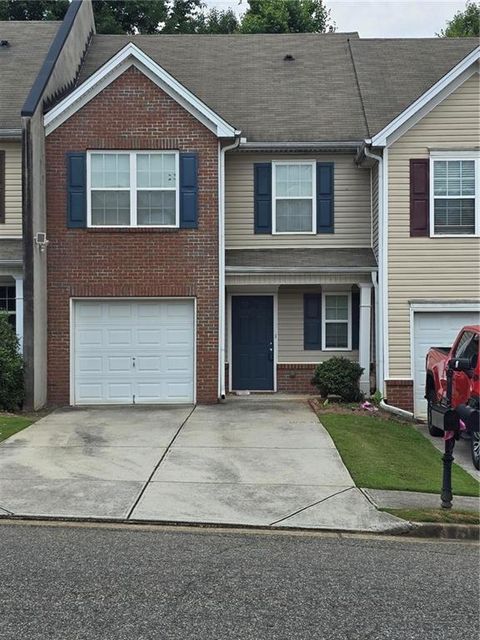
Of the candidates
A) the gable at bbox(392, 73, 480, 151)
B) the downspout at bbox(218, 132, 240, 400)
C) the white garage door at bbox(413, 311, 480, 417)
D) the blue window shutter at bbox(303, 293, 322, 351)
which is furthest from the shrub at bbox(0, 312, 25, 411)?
the gable at bbox(392, 73, 480, 151)

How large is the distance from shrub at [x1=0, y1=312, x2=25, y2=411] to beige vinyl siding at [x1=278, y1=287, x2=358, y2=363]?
5.82 metres

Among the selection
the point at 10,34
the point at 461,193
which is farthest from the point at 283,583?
the point at 10,34

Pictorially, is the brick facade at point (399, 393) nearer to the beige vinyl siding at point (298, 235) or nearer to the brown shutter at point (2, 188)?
the beige vinyl siding at point (298, 235)

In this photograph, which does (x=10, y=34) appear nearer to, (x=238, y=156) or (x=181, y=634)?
(x=238, y=156)

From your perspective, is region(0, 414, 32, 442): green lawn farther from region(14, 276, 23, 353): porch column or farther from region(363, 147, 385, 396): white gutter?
region(363, 147, 385, 396): white gutter

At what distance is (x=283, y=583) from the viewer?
17.1ft

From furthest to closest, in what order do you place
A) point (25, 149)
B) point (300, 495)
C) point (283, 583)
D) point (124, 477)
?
point (25, 149) → point (124, 477) → point (300, 495) → point (283, 583)

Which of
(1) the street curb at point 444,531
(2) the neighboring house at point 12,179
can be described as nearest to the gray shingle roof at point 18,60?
(2) the neighboring house at point 12,179

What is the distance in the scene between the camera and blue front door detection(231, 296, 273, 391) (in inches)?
618

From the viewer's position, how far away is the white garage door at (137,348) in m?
14.2

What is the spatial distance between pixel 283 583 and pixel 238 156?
11.7m

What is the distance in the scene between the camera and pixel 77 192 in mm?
13938

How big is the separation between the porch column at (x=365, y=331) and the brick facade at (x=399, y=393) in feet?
2.71

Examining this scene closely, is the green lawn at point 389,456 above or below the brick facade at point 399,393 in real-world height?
below
